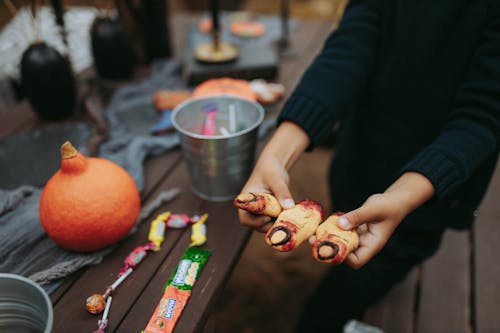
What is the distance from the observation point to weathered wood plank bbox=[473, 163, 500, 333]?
0.98m

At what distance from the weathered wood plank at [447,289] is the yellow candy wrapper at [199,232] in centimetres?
71

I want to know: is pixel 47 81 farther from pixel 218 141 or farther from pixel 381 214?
pixel 381 214

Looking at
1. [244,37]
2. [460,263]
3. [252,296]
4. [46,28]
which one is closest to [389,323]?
[460,263]

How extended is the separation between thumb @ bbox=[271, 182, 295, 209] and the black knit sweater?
14 centimetres

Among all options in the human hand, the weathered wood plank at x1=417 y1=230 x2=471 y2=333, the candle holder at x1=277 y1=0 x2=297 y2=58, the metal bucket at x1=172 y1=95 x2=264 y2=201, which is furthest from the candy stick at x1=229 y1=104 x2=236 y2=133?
the weathered wood plank at x1=417 y1=230 x2=471 y2=333

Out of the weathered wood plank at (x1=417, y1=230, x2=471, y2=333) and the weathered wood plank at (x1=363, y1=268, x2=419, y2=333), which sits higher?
the weathered wood plank at (x1=417, y1=230, x2=471, y2=333)

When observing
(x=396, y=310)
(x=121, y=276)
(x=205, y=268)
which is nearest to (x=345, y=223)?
(x=205, y=268)

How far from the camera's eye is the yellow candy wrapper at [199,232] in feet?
2.12

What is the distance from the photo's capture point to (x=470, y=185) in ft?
2.52

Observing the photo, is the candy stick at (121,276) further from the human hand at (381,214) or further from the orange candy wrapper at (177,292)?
the human hand at (381,214)

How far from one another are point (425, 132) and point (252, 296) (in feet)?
2.71

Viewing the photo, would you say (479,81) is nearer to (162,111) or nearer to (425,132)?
(425,132)

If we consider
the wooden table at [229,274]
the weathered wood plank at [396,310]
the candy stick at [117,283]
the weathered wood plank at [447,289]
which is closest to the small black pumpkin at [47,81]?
the wooden table at [229,274]

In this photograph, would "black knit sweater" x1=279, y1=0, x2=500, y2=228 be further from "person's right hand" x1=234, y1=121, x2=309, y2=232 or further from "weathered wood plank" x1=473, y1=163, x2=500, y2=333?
"weathered wood plank" x1=473, y1=163, x2=500, y2=333
